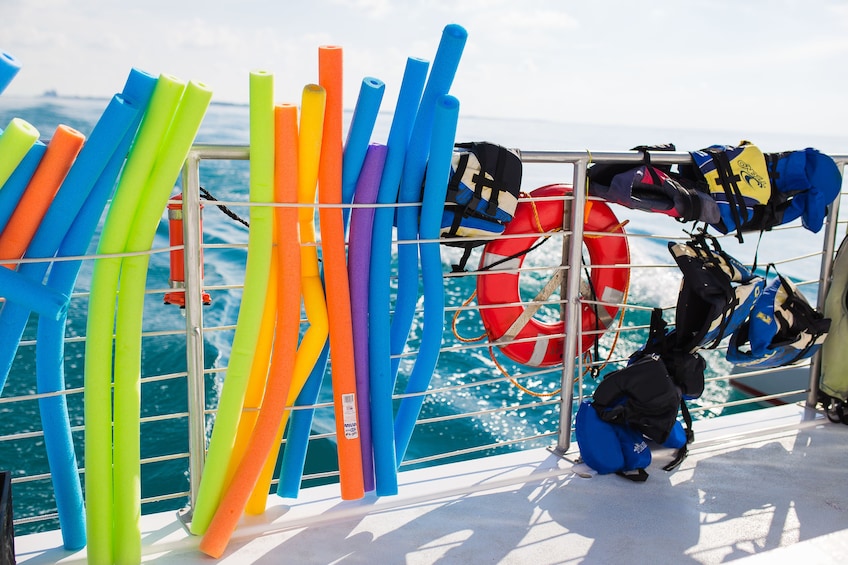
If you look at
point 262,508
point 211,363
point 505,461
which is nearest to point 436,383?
point 211,363

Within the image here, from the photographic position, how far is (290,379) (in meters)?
1.86

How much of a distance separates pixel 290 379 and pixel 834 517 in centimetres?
147

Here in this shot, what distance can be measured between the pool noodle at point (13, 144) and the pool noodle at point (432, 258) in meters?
0.86

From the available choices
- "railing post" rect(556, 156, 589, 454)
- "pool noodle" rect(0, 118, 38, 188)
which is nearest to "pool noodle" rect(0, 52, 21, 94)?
"pool noodle" rect(0, 118, 38, 188)

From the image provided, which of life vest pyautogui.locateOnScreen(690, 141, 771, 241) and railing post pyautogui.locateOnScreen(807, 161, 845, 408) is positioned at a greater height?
life vest pyautogui.locateOnScreen(690, 141, 771, 241)

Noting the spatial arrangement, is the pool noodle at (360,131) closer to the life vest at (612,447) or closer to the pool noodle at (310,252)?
the pool noodle at (310,252)

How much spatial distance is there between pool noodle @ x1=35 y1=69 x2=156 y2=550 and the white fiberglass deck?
7.5 inches

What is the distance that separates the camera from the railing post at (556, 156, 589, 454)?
225cm

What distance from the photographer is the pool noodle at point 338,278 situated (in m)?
1.80

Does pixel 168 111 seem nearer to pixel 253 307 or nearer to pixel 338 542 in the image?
pixel 253 307

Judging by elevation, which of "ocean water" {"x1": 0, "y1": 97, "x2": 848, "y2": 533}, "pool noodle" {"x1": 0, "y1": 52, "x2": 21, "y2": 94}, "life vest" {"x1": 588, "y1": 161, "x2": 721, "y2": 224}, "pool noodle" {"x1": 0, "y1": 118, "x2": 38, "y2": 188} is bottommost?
"ocean water" {"x1": 0, "y1": 97, "x2": 848, "y2": 533}

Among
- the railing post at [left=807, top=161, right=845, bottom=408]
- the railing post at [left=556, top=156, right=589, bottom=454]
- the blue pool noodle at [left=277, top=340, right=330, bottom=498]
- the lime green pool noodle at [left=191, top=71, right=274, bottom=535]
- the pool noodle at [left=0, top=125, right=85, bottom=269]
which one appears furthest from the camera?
the railing post at [left=807, top=161, right=845, bottom=408]

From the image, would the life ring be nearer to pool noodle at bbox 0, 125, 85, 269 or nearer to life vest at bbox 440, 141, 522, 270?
life vest at bbox 440, 141, 522, 270

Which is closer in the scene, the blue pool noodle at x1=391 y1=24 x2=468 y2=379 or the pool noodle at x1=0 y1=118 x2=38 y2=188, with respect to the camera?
the pool noodle at x1=0 y1=118 x2=38 y2=188
